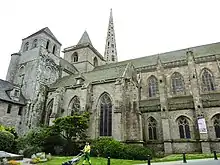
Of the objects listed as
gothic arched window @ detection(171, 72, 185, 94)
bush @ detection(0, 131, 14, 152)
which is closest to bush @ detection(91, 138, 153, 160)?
bush @ detection(0, 131, 14, 152)

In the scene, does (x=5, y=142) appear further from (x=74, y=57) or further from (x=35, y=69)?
(x=74, y=57)

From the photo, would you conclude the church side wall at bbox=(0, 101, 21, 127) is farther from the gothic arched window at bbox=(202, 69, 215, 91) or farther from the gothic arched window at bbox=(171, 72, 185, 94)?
the gothic arched window at bbox=(202, 69, 215, 91)

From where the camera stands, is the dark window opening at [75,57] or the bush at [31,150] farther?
the dark window opening at [75,57]

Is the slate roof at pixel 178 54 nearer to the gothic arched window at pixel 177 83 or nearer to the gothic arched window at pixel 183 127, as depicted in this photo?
the gothic arched window at pixel 177 83

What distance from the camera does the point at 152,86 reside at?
28719 mm

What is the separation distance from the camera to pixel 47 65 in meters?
32.8

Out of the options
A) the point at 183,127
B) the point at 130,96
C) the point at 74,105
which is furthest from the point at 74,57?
the point at 183,127

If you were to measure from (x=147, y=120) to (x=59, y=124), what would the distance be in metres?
11.4

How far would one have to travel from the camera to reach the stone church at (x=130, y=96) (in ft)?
66.6

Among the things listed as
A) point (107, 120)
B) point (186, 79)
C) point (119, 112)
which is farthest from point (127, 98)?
point (186, 79)

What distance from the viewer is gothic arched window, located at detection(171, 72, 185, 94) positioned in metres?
26.6

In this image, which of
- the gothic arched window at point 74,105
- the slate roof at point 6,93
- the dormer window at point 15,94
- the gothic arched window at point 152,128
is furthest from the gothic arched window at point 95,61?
the gothic arched window at point 152,128

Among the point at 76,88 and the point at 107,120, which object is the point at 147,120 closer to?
the point at 107,120

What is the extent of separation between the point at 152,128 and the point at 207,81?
438 inches
